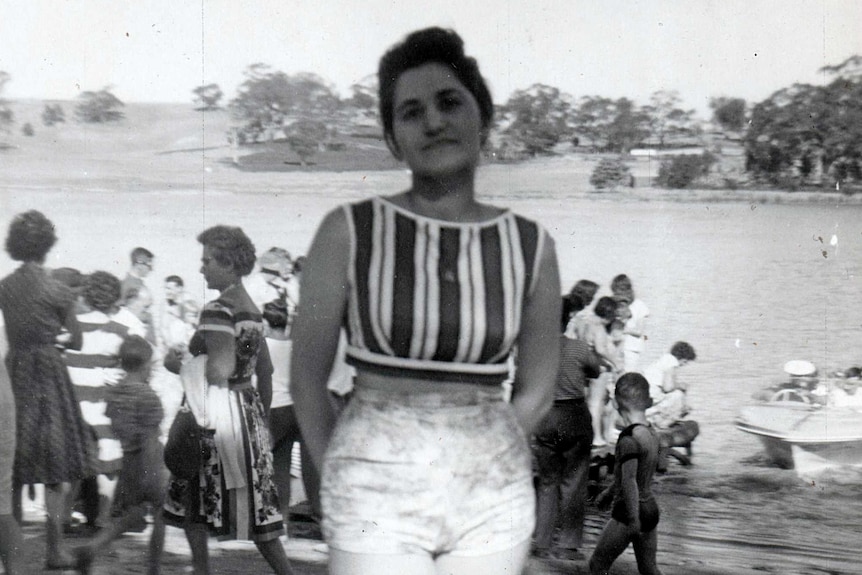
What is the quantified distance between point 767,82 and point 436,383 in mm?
1939

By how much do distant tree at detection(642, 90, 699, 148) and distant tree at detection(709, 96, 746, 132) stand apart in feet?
0.23

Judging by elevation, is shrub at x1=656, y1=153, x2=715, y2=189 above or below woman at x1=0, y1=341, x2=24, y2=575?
above

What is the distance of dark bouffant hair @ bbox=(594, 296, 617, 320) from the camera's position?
380cm

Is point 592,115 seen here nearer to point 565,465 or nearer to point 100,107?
point 565,465

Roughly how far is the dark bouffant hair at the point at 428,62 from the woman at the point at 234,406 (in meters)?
1.20

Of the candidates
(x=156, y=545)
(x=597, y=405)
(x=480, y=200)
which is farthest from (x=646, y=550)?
(x=156, y=545)

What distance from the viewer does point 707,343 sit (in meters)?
3.84

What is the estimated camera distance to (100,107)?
146 inches

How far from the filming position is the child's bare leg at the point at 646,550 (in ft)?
12.5

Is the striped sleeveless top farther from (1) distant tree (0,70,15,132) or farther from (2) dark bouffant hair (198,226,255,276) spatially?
(1) distant tree (0,70,15,132)

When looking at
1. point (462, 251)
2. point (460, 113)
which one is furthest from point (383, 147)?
point (462, 251)

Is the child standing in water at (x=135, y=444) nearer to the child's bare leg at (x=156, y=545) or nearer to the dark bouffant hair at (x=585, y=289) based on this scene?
the child's bare leg at (x=156, y=545)

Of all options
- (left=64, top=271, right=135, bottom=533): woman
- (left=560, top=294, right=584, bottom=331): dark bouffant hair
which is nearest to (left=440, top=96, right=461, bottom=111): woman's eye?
(left=560, top=294, right=584, bottom=331): dark bouffant hair

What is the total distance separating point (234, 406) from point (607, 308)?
118 centimetres
